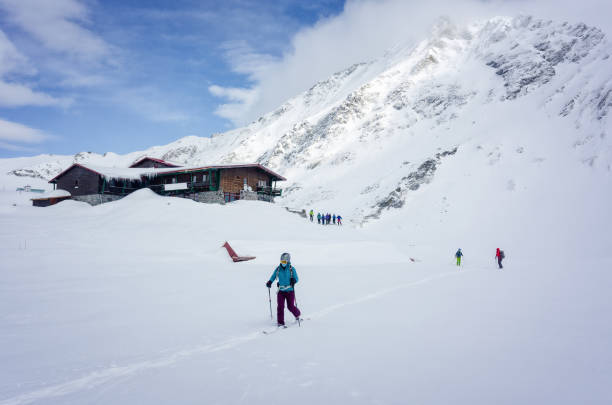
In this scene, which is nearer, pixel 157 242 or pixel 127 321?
pixel 127 321

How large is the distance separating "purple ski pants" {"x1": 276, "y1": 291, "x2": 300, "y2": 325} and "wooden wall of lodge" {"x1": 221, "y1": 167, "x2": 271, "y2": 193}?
31034mm

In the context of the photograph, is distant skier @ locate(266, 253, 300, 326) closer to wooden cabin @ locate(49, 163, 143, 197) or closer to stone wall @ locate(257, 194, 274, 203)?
stone wall @ locate(257, 194, 274, 203)

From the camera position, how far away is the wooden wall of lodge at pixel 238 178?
3756cm

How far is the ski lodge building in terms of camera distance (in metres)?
37.1

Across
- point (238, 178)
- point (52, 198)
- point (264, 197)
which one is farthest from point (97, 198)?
point (264, 197)

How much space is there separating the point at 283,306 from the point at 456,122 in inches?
2475

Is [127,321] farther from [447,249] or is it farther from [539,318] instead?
[447,249]

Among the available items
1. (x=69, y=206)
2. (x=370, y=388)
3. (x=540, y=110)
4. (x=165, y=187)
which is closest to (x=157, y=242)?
(x=370, y=388)

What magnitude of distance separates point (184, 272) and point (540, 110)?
56.6m

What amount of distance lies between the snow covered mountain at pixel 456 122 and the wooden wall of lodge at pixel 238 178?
14.8 meters

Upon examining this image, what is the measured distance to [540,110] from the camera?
48.8 metres

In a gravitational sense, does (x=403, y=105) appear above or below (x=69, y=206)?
above

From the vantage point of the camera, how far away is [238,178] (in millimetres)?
39250

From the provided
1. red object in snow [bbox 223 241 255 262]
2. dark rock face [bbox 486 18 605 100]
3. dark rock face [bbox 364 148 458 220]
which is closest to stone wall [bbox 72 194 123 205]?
red object in snow [bbox 223 241 255 262]
